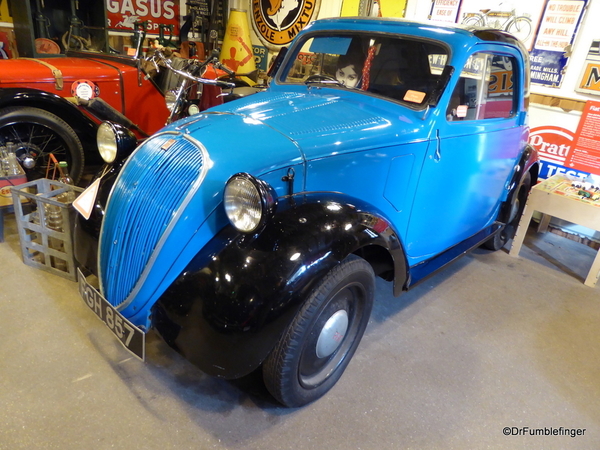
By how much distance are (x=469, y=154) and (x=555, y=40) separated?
209 cm

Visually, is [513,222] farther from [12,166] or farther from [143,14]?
[143,14]

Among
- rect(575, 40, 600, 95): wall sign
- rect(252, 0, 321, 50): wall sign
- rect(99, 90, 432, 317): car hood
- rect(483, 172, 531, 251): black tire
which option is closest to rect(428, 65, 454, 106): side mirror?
rect(99, 90, 432, 317): car hood

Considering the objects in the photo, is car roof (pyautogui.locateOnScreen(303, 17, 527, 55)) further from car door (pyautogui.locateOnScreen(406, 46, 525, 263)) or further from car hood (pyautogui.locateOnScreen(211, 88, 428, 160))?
car hood (pyautogui.locateOnScreen(211, 88, 428, 160))

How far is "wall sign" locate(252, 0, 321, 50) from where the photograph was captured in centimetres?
568

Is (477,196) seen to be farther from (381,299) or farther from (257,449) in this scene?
(257,449)

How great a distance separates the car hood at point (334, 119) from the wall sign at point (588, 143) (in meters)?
2.40

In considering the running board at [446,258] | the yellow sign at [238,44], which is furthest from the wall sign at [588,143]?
the yellow sign at [238,44]

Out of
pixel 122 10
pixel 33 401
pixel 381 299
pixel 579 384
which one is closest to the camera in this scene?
pixel 33 401

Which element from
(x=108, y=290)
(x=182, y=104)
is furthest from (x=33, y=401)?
(x=182, y=104)

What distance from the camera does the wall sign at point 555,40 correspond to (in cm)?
349

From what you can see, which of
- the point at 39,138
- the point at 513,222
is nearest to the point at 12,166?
the point at 39,138

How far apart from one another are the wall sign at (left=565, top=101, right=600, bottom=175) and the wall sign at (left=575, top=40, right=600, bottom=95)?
4.5 inches

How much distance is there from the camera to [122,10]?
20.4ft

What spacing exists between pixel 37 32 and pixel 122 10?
1272 millimetres
